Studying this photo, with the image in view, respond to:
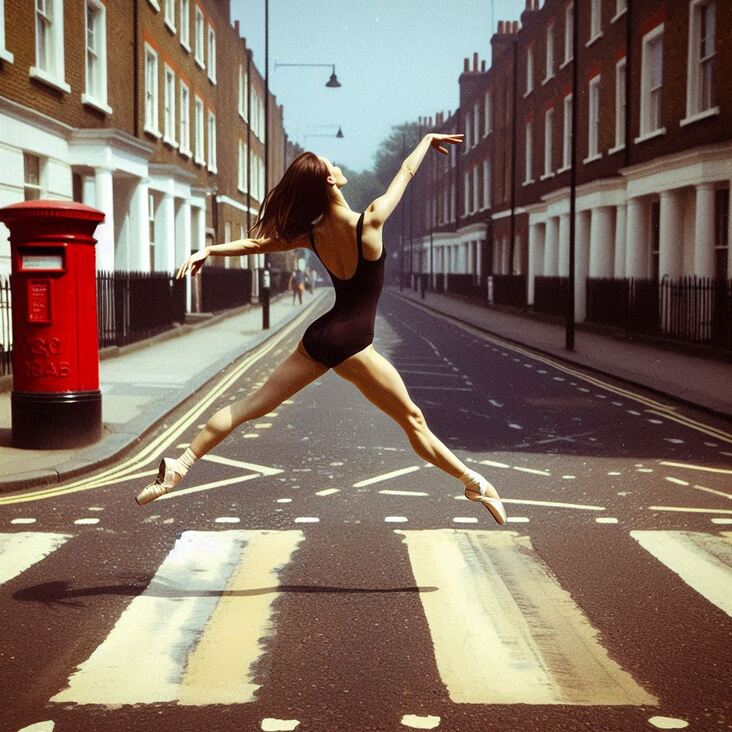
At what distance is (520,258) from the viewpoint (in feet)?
136

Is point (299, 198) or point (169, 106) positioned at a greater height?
point (169, 106)

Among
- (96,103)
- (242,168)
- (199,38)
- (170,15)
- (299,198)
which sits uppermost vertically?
(199,38)

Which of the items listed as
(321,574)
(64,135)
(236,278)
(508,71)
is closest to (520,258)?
(508,71)

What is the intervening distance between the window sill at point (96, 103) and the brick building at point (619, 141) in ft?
31.6

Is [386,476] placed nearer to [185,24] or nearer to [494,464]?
[494,464]

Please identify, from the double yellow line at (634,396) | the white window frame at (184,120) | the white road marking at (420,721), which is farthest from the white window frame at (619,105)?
the white road marking at (420,721)

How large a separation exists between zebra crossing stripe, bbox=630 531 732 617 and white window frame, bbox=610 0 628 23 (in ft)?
73.2

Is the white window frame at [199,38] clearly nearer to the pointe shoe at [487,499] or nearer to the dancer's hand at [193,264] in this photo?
the dancer's hand at [193,264]

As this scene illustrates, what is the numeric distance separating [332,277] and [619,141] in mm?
23347

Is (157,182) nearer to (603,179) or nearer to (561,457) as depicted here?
(603,179)

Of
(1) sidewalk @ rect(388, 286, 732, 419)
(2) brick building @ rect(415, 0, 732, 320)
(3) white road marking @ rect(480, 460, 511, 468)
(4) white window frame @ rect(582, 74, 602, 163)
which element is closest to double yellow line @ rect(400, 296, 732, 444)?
(1) sidewalk @ rect(388, 286, 732, 419)

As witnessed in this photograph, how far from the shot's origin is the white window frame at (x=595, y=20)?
92.5 ft

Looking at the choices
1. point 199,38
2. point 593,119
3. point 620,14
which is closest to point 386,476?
point 620,14

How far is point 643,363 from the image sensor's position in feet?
56.6
